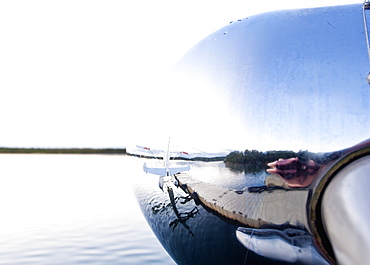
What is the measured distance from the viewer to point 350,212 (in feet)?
9.01

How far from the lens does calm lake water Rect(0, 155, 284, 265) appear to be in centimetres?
326

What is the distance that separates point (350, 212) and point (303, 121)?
53 centimetres

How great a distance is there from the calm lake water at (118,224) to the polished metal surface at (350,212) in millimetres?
408

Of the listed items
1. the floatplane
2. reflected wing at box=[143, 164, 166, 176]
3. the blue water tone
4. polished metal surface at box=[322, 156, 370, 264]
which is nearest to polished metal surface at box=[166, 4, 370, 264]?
polished metal surface at box=[322, 156, 370, 264]

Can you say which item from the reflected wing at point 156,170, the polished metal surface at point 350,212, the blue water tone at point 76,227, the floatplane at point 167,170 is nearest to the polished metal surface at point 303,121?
the polished metal surface at point 350,212

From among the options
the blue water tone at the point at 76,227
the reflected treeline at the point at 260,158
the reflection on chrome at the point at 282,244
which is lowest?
the blue water tone at the point at 76,227

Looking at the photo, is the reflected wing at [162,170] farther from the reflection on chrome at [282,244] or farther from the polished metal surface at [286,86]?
the reflection on chrome at [282,244]

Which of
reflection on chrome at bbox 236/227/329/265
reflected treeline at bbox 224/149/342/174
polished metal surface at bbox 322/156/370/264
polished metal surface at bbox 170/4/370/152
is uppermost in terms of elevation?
polished metal surface at bbox 170/4/370/152

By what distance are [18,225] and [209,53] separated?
5490mm

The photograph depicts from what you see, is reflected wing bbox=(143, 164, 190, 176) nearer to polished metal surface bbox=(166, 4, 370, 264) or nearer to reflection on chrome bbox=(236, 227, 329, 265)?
polished metal surface bbox=(166, 4, 370, 264)

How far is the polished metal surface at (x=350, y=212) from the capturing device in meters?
2.71

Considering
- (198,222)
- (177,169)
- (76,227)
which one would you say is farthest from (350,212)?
(76,227)

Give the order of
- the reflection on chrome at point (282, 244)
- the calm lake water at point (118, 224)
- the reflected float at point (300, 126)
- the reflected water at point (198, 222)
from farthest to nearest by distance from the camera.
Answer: the calm lake water at point (118, 224)
the reflected water at point (198, 222)
the reflection on chrome at point (282, 244)
the reflected float at point (300, 126)

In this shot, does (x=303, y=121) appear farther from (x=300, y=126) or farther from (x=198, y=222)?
(x=198, y=222)
